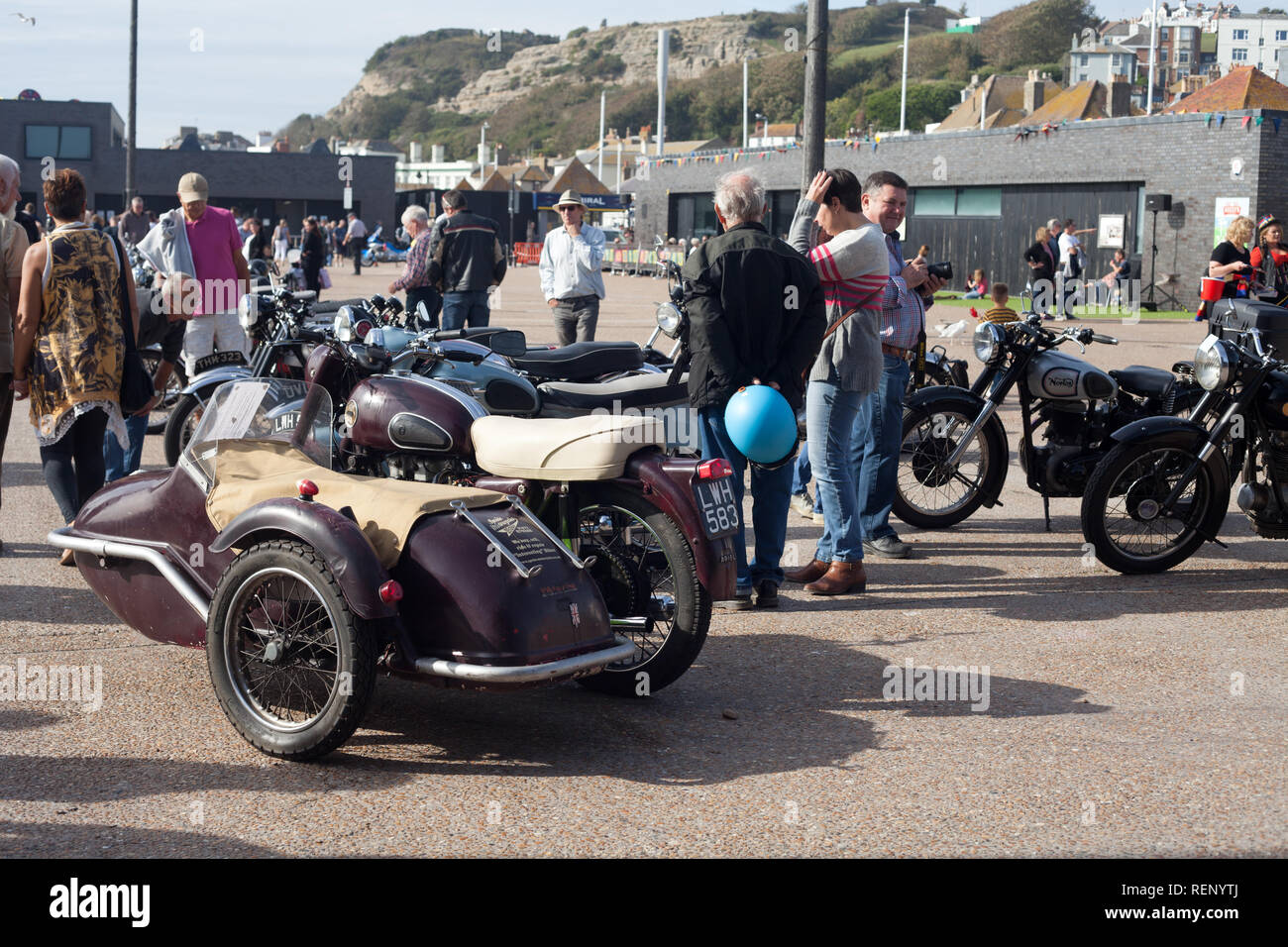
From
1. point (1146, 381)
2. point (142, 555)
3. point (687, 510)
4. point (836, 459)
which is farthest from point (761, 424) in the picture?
point (1146, 381)

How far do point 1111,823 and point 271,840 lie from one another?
7.85 feet

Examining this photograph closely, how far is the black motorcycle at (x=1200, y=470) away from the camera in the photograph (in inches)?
299

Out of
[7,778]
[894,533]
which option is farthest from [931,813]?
[894,533]

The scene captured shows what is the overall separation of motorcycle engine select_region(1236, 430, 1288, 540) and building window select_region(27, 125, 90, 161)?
214 ft

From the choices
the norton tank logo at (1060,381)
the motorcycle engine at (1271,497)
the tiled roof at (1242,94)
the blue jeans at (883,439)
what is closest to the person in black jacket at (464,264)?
the blue jeans at (883,439)

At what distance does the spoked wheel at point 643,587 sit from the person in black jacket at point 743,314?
111 centimetres

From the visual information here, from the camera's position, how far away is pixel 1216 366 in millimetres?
7648

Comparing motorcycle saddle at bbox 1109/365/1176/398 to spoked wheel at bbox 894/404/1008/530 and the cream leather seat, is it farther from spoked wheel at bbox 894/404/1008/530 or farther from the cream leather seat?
the cream leather seat

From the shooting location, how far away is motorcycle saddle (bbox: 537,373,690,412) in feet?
24.6

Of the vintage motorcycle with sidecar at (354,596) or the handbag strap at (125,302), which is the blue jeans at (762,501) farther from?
the handbag strap at (125,302)

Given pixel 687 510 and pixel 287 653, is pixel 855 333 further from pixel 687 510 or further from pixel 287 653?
pixel 287 653
